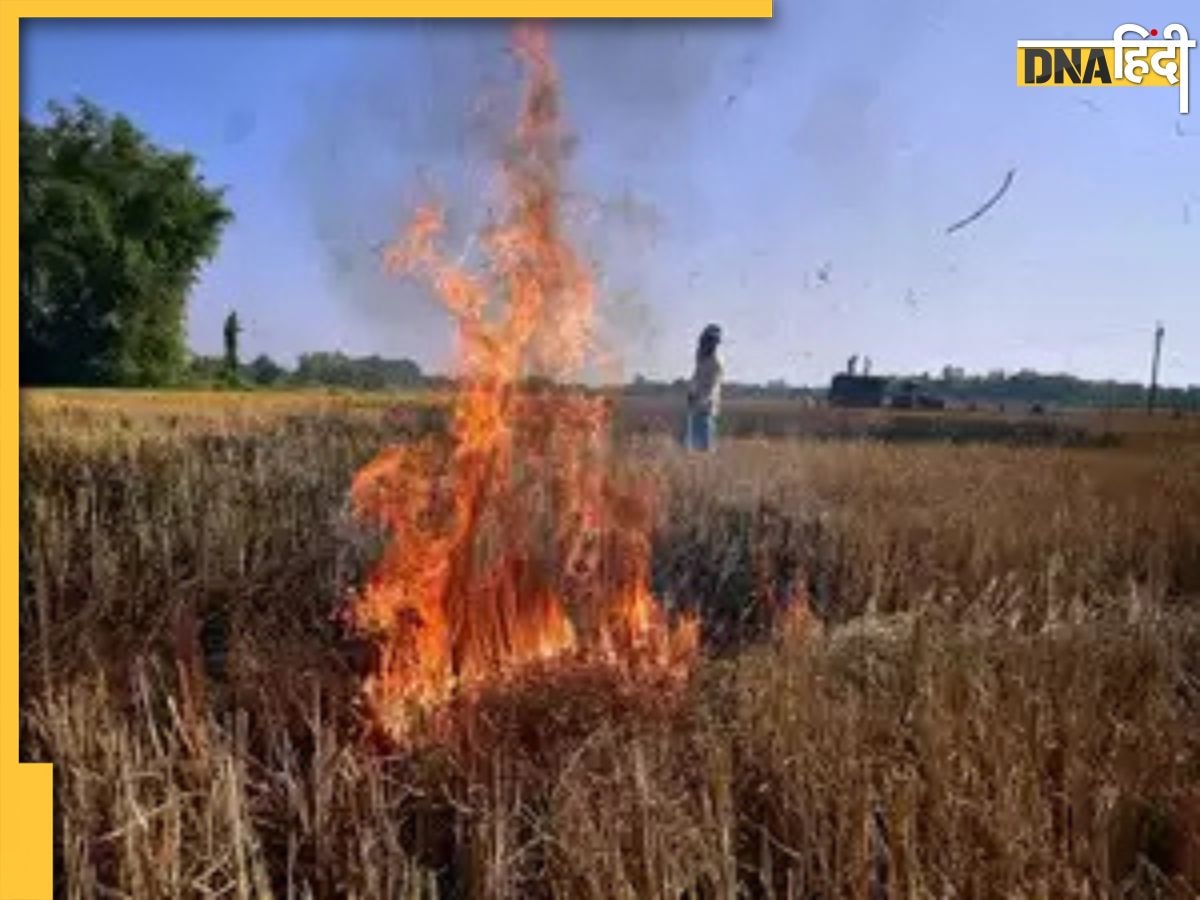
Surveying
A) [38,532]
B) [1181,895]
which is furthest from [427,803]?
[38,532]

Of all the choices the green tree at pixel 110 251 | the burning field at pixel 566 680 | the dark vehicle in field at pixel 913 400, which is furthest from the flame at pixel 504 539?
the dark vehicle in field at pixel 913 400

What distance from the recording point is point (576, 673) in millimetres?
4426

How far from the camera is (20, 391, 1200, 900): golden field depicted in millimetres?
3180

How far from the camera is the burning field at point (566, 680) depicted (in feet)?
10.6

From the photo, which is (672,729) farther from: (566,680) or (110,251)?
(110,251)

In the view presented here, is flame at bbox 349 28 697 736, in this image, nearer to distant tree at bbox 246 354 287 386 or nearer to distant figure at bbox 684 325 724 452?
distant figure at bbox 684 325 724 452

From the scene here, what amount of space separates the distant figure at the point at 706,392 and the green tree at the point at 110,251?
537 inches

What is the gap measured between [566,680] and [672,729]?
0.45 meters

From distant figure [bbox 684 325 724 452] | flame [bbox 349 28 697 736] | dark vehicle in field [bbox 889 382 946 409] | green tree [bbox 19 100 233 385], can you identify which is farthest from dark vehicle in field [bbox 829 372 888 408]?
flame [bbox 349 28 697 736]

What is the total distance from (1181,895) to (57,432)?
1188cm

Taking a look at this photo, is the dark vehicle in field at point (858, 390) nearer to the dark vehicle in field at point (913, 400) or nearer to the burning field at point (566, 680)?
the dark vehicle in field at point (913, 400)

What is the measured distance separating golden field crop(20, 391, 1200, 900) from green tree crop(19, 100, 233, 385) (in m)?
16.7

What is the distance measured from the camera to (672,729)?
4.09m

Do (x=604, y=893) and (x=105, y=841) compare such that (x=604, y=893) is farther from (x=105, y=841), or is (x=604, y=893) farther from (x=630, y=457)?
(x=630, y=457)
